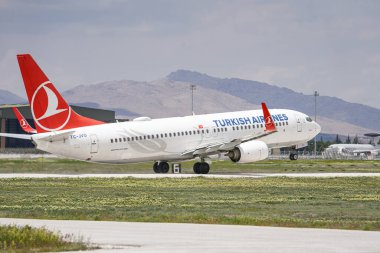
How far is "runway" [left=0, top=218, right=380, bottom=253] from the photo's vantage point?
72.5 feet

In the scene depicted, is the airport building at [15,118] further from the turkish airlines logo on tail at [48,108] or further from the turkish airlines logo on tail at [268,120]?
the turkish airlines logo on tail at [48,108]

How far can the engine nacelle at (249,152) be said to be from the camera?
68.4 meters

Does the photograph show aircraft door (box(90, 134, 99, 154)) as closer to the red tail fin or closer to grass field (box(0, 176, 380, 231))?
the red tail fin

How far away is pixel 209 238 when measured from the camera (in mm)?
24391

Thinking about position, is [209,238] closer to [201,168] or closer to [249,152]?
[249,152]

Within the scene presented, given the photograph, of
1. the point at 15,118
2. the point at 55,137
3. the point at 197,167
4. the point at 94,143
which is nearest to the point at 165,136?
the point at 197,167

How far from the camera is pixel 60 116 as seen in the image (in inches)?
2443

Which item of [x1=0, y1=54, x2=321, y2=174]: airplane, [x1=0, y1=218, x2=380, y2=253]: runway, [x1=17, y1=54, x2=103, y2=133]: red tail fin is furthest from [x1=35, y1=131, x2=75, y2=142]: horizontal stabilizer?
[x1=0, y1=218, x2=380, y2=253]: runway

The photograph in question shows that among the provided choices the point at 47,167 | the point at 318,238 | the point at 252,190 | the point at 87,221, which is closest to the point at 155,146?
the point at 47,167

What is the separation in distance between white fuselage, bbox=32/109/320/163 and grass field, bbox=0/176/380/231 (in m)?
5.93

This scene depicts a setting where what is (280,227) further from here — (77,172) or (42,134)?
(77,172)

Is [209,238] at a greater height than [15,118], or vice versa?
[15,118]

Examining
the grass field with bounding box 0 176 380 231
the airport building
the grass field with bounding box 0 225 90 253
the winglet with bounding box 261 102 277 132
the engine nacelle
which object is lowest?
the grass field with bounding box 0 225 90 253

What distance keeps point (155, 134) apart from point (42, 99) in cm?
987
